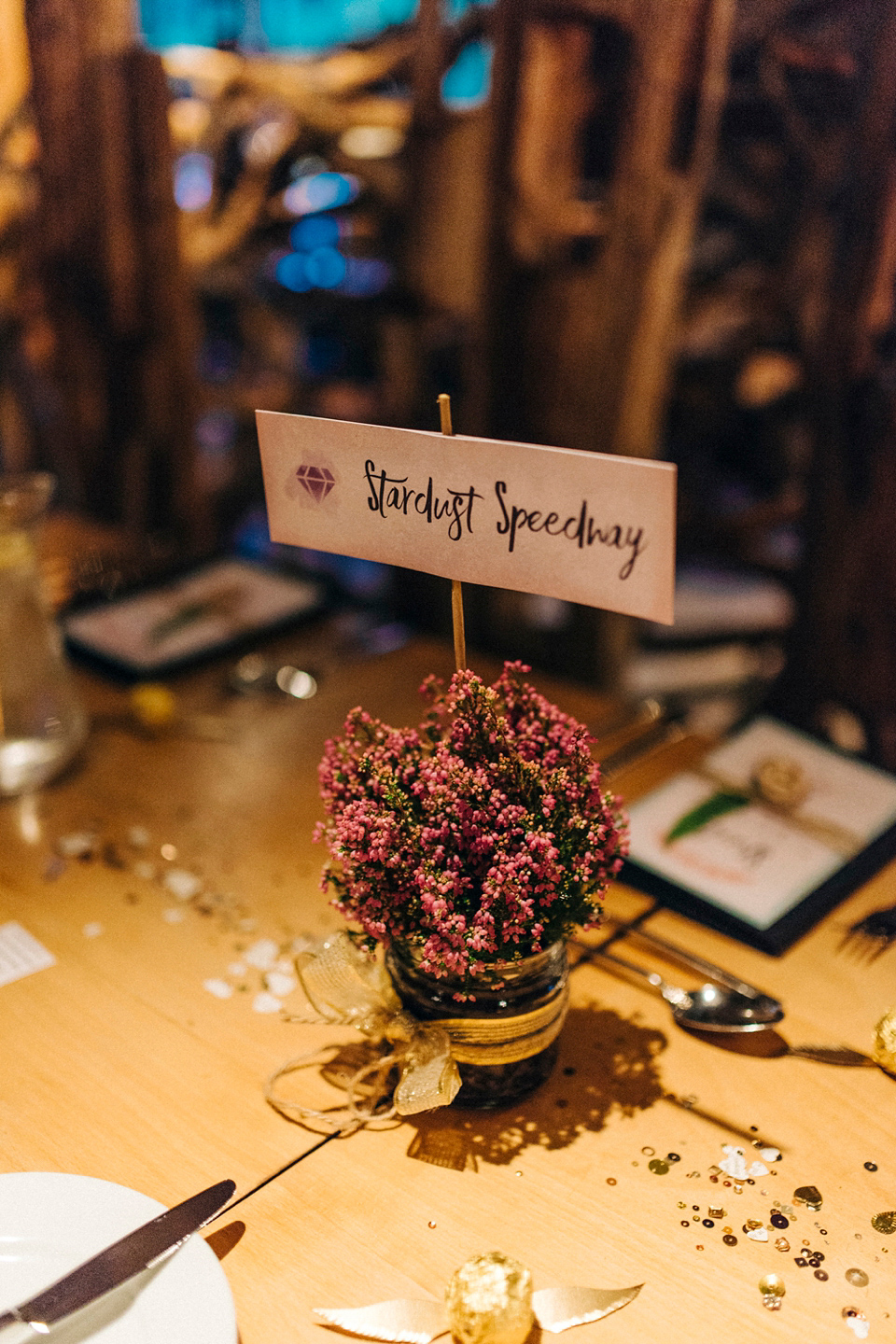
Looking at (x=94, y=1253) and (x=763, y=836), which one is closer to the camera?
(x=94, y=1253)

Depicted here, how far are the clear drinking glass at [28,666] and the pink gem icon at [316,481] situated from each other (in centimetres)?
49

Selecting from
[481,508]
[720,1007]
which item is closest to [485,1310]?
[720,1007]

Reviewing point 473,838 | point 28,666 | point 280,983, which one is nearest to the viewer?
point 473,838

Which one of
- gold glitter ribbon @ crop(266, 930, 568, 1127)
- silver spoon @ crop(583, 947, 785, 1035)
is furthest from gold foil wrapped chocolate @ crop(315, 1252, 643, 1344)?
silver spoon @ crop(583, 947, 785, 1035)

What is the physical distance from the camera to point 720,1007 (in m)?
0.89

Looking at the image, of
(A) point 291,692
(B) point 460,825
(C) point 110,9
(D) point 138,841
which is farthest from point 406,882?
(C) point 110,9

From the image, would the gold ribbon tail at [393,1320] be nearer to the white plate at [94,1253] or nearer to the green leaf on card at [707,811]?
the white plate at [94,1253]

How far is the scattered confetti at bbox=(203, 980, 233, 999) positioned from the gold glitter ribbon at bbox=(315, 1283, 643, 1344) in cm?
32

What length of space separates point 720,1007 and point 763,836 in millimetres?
268

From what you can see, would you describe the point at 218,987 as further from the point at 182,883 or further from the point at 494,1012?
the point at 494,1012

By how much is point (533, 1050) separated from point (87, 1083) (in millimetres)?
359

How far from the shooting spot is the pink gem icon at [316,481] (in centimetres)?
76

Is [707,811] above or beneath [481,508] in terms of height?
beneath

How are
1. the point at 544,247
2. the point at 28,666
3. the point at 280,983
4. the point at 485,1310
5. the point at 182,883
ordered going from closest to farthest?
the point at 485,1310 → the point at 280,983 → the point at 182,883 → the point at 28,666 → the point at 544,247
